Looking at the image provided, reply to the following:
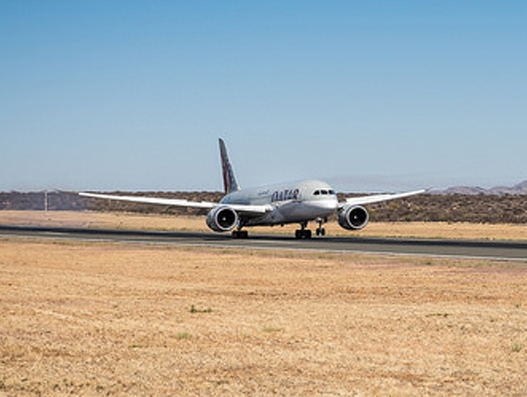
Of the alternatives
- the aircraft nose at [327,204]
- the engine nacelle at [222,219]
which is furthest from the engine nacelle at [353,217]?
the engine nacelle at [222,219]

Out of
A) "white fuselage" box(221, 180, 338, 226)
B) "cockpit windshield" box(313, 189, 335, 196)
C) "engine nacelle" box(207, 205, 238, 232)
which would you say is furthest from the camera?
"engine nacelle" box(207, 205, 238, 232)

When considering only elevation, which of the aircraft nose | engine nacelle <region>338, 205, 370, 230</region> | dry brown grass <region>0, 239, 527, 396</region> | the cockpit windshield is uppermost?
the cockpit windshield

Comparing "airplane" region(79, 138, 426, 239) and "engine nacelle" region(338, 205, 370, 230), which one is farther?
"engine nacelle" region(338, 205, 370, 230)

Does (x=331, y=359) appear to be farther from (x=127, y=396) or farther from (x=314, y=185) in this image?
(x=314, y=185)

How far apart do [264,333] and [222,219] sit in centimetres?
4351

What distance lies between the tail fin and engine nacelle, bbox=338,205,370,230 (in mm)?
15081

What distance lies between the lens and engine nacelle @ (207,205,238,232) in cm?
5928

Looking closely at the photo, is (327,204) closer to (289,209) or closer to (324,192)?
(324,192)

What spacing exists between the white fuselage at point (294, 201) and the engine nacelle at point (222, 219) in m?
2.25

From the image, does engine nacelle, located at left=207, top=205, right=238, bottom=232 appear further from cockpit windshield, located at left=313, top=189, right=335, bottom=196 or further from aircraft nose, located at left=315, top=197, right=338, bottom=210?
aircraft nose, located at left=315, top=197, right=338, bottom=210

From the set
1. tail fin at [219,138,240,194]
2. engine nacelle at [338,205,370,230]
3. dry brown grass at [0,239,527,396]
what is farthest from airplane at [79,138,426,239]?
dry brown grass at [0,239,527,396]

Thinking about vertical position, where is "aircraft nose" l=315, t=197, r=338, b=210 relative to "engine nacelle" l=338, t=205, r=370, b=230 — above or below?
above

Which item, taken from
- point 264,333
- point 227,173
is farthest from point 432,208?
point 264,333

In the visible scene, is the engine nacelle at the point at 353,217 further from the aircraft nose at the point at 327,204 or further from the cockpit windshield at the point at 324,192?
the aircraft nose at the point at 327,204
